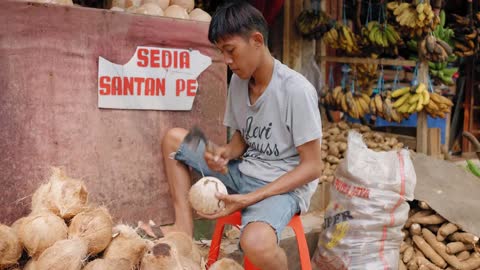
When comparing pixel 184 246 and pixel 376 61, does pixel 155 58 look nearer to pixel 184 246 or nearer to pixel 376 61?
pixel 184 246

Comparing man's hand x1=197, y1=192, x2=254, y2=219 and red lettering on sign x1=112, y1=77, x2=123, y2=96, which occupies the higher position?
red lettering on sign x1=112, y1=77, x2=123, y2=96

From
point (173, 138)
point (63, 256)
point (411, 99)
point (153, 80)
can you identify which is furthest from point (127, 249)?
point (411, 99)

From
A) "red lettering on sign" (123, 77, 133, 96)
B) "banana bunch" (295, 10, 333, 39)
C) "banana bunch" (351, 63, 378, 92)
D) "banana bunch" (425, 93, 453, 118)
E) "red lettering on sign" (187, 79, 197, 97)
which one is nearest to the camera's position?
"red lettering on sign" (123, 77, 133, 96)

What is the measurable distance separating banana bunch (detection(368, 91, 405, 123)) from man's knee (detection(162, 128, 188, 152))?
9.23ft

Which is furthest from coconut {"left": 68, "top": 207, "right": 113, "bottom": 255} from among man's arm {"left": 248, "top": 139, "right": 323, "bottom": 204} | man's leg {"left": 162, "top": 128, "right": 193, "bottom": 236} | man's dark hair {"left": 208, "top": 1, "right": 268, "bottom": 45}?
man's dark hair {"left": 208, "top": 1, "right": 268, "bottom": 45}

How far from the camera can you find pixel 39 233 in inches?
80.3

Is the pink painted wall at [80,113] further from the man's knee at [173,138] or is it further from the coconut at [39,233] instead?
the coconut at [39,233]

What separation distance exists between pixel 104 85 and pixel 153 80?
0.31 m

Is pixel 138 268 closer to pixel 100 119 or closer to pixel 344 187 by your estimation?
pixel 100 119

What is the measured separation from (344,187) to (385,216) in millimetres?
348

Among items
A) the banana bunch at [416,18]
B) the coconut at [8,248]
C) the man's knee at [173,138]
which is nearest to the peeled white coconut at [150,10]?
the man's knee at [173,138]

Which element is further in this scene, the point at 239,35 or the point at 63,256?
the point at 239,35

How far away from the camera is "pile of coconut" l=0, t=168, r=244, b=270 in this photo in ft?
6.49

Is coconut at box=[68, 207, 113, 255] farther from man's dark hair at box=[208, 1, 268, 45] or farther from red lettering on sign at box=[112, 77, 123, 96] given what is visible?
red lettering on sign at box=[112, 77, 123, 96]
